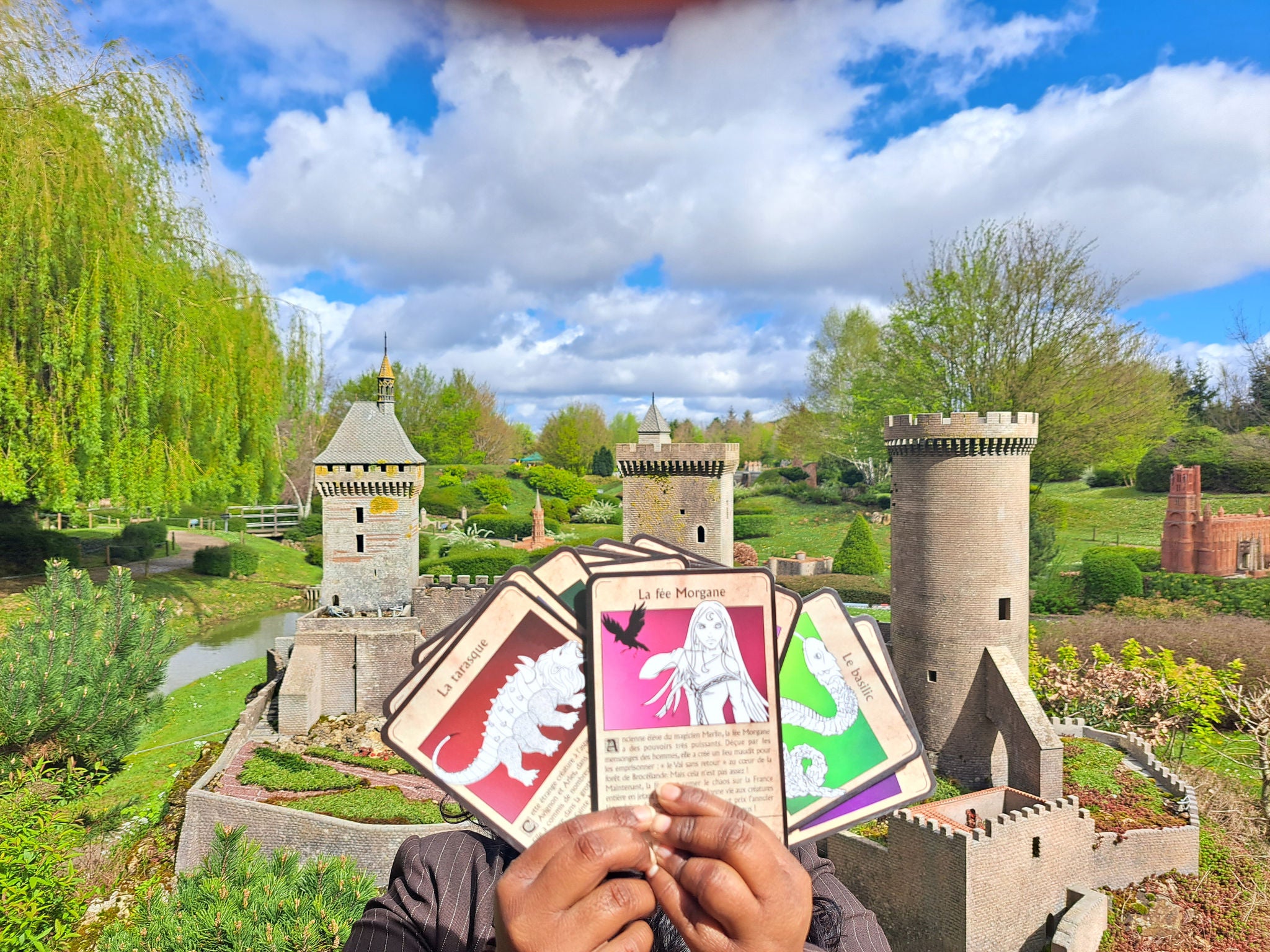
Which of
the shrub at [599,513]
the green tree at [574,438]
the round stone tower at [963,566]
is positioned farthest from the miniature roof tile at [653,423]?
the green tree at [574,438]

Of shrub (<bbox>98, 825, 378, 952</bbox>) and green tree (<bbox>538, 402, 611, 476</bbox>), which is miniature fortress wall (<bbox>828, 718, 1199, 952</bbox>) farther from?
green tree (<bbox>538, 402, 611, 476</bbox>)

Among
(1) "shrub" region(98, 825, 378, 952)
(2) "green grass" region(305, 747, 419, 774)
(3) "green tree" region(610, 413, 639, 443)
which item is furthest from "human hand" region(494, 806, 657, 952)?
(3) "green tree" region(610, 413, 639, 443)

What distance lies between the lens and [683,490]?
68.5ft

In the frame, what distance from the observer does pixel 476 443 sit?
75688 millimetres

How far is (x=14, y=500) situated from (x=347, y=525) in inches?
351

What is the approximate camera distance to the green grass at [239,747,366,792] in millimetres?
16188

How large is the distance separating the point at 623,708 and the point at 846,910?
145cm

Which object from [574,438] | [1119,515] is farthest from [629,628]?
[574,438]

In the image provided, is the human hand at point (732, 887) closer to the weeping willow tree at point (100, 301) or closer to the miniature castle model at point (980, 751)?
A: the miniature castle model at point (980, 751)

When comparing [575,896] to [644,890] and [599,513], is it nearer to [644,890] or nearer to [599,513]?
[644,890]

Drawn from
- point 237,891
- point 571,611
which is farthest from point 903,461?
point 571,611

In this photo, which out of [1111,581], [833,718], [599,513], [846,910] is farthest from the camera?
[599,513]

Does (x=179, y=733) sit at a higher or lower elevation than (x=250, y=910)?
lower

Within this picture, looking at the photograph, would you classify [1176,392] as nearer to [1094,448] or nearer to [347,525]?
[1094,448]
